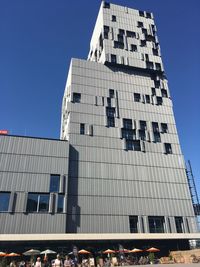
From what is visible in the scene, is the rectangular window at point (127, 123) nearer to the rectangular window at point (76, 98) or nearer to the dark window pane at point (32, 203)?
the rectangular window at point (76, 98)

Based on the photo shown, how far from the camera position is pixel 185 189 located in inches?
2005

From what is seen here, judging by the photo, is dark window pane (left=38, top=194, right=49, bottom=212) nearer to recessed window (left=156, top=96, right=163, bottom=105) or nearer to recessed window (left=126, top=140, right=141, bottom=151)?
recessed window (left=126, top=140, right=141, bottom=151)

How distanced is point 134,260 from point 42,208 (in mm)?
17420

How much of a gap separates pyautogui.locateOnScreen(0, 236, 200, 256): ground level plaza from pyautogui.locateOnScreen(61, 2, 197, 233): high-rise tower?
209 centimetres

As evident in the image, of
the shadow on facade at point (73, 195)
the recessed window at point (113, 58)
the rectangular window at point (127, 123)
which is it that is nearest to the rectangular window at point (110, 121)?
the rectangular window at point (127, 123)

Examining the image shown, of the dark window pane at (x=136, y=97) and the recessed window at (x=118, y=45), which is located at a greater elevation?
the recessed window at (x=118, y=45)

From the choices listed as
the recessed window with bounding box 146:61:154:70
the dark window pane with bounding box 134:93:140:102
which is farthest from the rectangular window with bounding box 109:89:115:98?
the recessed window with bounding box 146:61:154:70

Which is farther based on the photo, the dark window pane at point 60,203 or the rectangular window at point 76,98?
the rectangular window at point 76,98

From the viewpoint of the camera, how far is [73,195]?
43.7m

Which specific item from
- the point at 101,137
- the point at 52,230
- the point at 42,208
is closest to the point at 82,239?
the point at 52,230

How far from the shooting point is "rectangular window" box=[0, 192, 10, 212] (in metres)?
38.4

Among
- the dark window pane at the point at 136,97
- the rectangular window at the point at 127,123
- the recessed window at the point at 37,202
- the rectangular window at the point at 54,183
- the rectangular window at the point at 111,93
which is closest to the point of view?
the recessed window at the point at 37,202

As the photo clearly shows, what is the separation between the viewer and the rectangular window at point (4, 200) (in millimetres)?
38428

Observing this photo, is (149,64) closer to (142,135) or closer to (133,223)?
(142,135)
